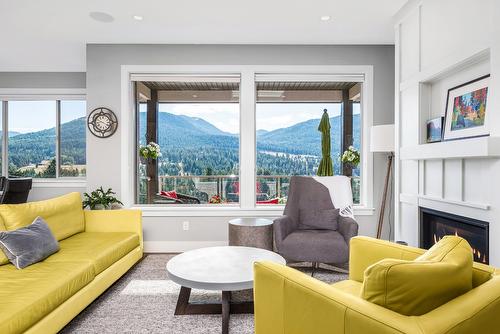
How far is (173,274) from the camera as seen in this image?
218 cm

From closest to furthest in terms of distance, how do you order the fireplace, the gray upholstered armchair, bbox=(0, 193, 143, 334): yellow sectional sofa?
1. bbox=(0, 193, 143, 334): yellow sectional sofa
2. the fireplace
3. the gray upholstered armchair

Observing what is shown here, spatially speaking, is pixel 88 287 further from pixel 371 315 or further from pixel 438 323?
pixel 438 323

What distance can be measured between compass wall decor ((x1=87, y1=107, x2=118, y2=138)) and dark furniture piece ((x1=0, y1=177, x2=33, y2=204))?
1598mm

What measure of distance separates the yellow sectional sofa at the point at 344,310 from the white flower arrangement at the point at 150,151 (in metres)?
3.26

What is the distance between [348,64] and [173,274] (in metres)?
3.37

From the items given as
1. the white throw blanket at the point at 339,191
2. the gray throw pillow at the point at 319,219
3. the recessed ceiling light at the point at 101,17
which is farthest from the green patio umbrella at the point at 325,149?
the recessed ceiling light at the point at 101,17

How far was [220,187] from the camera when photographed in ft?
15.0

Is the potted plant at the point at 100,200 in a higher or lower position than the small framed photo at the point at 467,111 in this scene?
lower

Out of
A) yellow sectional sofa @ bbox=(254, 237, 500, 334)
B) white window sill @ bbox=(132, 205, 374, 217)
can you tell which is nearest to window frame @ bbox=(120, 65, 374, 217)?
white window sill @ bbox=(132, 205, 374, 217)

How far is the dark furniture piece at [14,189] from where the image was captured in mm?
4496

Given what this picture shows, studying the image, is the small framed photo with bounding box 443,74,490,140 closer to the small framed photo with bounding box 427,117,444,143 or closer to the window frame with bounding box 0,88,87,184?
the small framed photo with bounding box 427,117,444,143

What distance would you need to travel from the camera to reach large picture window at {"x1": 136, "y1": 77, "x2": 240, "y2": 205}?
4.52 metres

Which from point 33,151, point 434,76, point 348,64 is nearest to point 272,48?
point 348,64

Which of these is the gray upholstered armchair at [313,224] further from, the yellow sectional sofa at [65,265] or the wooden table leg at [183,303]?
the yellow sectional sofa at [65,265]
